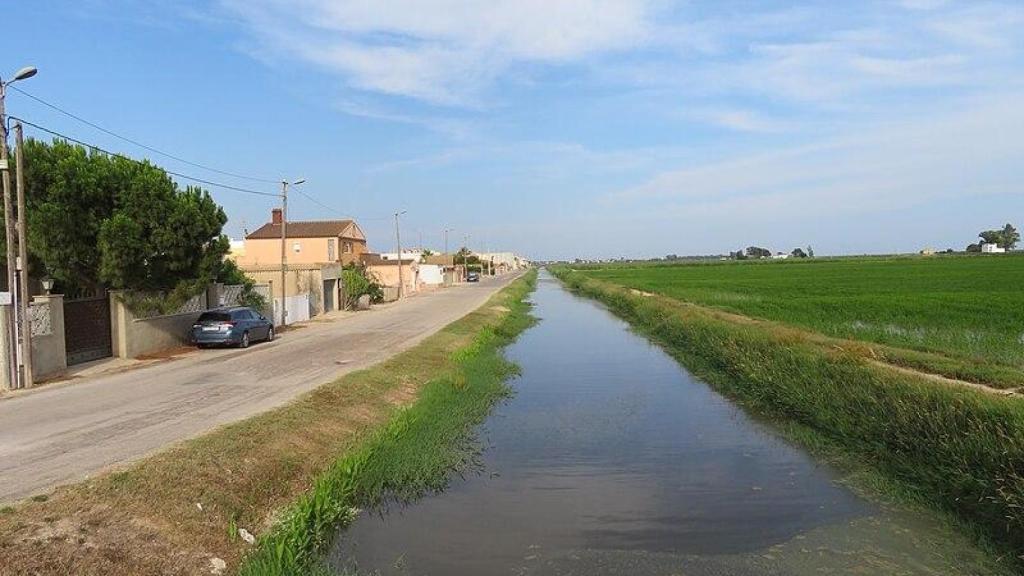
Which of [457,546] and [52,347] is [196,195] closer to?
[52,347]

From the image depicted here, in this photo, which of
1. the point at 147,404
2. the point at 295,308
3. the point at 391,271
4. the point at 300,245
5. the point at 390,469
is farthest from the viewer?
the point at 391,271

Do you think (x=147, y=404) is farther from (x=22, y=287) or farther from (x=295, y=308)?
(x=295, y=308)

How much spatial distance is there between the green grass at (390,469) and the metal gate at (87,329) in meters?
10.3

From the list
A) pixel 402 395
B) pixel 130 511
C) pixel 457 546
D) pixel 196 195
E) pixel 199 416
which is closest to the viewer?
pixel 130 511

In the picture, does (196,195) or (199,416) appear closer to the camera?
(199,416)

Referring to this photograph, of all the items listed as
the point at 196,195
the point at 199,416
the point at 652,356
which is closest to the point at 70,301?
the point at 196,195

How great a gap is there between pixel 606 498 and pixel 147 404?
924 centimetres

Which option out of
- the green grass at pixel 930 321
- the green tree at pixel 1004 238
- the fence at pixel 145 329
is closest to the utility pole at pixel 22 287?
the fence at pixel 145 329

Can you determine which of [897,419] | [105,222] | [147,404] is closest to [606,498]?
[897,419]

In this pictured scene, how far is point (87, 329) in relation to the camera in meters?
21.5

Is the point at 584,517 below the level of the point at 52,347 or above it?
below

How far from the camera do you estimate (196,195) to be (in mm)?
24297

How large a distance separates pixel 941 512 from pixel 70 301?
69.9ft

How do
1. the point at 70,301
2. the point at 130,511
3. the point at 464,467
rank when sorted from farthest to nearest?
the point at 70,301 → the point at 464,467 → the point at 130,511
